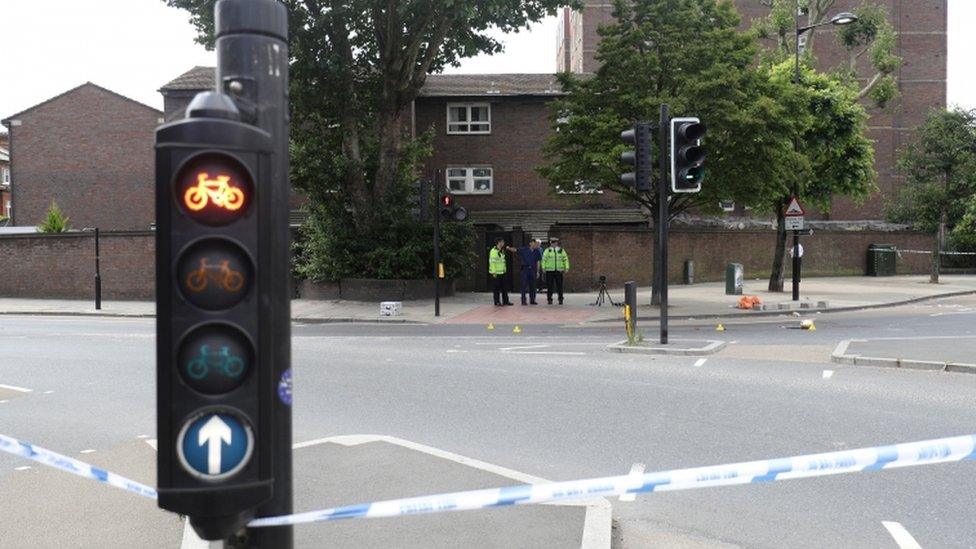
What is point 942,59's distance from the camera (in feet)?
177

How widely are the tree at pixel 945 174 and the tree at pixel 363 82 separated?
80.5 feet

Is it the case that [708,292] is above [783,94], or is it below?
below

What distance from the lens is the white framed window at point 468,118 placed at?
37.1 meters

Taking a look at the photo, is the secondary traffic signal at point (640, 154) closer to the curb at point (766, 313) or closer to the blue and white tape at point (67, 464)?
the curb at point (766, 313)

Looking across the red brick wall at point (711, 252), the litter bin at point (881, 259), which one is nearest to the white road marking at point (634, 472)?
the red brick wall at point (711, 252)

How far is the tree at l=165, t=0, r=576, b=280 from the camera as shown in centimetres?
2261

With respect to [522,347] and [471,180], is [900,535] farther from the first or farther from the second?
[471,180]

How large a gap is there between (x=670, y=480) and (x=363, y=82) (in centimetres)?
2438

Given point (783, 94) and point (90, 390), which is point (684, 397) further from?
point (783, 94)

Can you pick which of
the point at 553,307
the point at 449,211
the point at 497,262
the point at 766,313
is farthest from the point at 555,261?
the point at 766,313

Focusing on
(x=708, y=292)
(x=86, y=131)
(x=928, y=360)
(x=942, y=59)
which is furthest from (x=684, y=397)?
(x=942, y=59)

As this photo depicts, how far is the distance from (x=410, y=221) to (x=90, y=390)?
640 inches

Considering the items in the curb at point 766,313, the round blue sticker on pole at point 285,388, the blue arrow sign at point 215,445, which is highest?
the round blue sticker on pole at point 285,388

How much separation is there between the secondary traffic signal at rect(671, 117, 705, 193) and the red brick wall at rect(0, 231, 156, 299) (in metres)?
20.5
